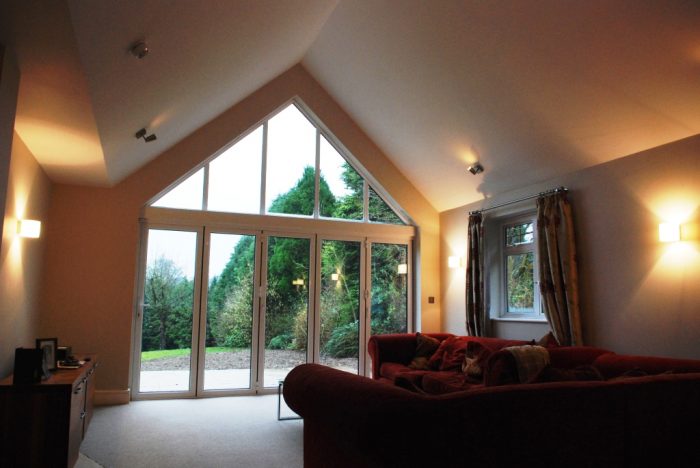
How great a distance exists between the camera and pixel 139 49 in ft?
10.2

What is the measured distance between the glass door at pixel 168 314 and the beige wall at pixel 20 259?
1105mm

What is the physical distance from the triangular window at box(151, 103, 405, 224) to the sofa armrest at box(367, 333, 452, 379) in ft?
6.07

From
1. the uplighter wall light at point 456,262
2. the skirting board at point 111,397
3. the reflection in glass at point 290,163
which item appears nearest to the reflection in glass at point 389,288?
the uplighter wall light at point 456,262

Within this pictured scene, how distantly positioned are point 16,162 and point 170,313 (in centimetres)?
260

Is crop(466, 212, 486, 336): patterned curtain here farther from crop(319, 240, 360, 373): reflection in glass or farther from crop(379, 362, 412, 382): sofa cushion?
crop(319, 240, 360, 373): reflection in glass

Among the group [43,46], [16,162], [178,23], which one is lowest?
[16,162]

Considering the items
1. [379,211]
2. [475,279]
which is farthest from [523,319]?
[379,211]

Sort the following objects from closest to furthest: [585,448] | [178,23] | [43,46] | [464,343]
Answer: [585,448] < [43,46] < [178,23] < [464,343]

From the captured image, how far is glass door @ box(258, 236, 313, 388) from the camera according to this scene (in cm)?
633

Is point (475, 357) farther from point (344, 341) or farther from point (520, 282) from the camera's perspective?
point (344, 341)

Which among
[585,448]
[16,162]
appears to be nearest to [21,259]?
[16,162]

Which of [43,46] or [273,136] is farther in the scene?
[273,136]

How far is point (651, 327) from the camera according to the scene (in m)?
4.02

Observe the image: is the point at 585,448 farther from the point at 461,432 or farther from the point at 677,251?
the point at 677,251
